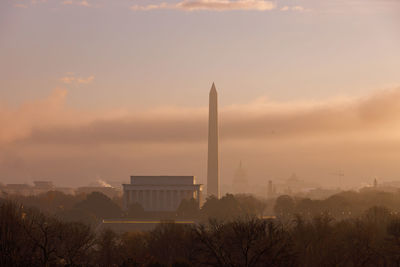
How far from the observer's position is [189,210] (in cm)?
16400

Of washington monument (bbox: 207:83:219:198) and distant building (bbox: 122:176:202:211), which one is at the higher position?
washington monument (bbox: 207:83:219:198)

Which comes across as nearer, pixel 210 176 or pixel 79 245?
pixel 79 245

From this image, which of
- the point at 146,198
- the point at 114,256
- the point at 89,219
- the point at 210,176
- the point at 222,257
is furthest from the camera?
the point at 146,198

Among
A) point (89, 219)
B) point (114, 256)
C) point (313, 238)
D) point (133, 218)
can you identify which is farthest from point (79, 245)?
point (133, 218)

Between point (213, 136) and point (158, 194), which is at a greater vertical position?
point (213, 136)

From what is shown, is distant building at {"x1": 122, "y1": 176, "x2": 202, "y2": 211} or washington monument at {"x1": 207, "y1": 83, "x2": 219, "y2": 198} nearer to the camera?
washington monument at {"x1": 207, "y1": 83, "x2": 219, "y2": 198}

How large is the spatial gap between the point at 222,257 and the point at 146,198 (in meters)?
137

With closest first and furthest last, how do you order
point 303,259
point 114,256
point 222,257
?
1. point 222,257
2. point 303,259
3. point 114,256

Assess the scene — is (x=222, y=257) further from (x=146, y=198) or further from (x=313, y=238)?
(x=146, y=198)

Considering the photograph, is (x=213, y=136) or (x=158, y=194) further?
(x=158, y=194)

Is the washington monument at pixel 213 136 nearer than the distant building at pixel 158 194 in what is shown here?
Yes

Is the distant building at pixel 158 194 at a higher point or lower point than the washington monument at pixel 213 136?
lower

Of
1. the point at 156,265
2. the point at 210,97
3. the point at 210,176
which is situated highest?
the point at 210,97

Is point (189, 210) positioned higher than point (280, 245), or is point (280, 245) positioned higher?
point (189, 210)
